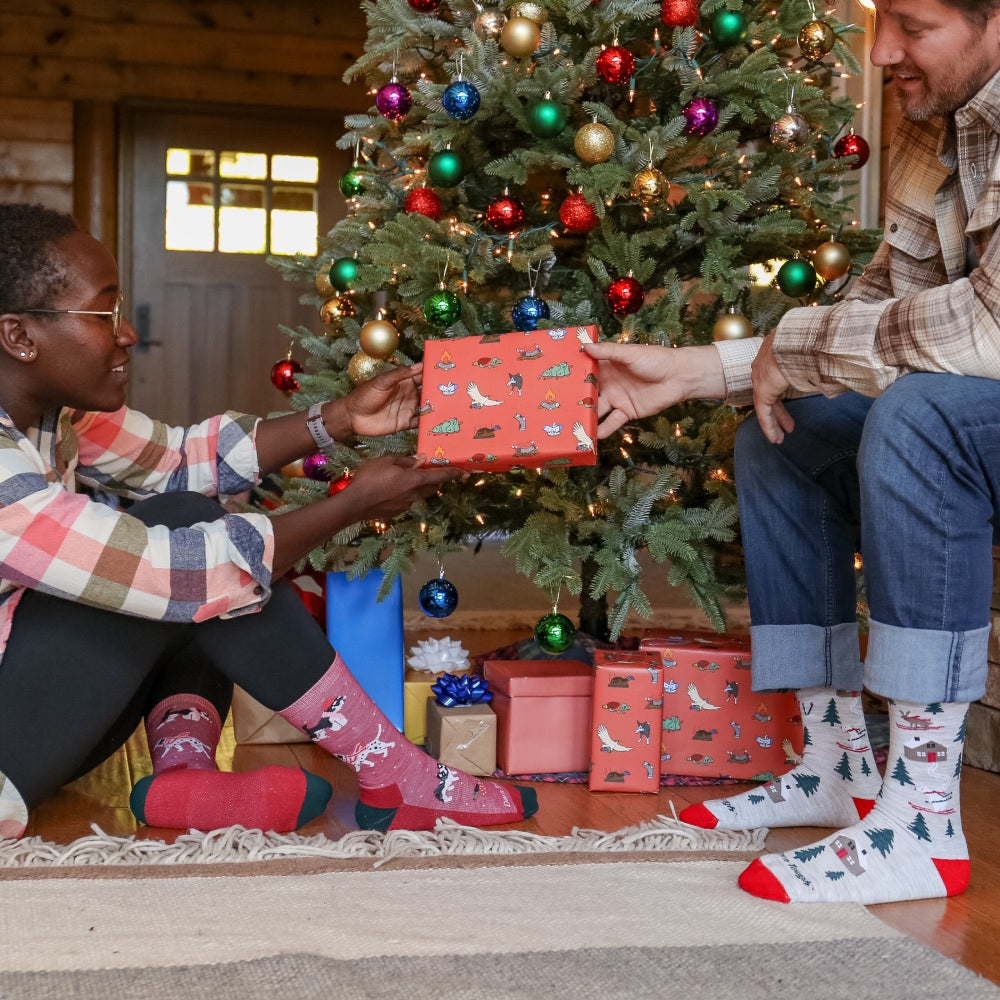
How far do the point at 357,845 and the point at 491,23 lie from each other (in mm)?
1243

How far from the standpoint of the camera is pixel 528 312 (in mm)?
1750

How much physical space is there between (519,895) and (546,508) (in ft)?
2.40

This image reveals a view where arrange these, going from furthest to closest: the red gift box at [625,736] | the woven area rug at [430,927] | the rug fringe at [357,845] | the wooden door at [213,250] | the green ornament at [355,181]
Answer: the wooden door at [213,250], the green ornament at [355,181], the red gift box at [625,736], the rug fringe at [357,845], the woven area rug at [430,927]

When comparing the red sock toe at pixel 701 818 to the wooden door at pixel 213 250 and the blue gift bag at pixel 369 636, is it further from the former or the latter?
the wooden door at pixel 213 250

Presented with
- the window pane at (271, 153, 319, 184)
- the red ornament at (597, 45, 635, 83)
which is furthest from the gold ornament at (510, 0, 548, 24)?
the window pane at (271, 153, 319, 184)

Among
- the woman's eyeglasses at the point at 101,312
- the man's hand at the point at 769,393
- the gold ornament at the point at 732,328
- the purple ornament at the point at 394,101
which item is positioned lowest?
the man's hand at the point at 769,393

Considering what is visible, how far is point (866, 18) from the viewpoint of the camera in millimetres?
2846

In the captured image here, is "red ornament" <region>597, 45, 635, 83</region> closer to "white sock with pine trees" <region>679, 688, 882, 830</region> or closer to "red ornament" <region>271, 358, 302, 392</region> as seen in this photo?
"red ornament" <region>271, 358, 302, 392</region>

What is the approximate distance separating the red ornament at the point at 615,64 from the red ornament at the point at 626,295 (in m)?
0.30

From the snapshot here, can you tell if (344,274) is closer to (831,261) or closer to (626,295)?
(626,295)

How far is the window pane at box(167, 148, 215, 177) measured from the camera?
17.0 feet

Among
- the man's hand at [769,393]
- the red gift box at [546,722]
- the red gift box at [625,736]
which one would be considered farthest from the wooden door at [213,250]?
the man's hand at [769,393]

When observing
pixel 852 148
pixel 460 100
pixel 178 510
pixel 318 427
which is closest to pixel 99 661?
pixel 178 510

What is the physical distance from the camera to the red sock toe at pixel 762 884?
1185mm
